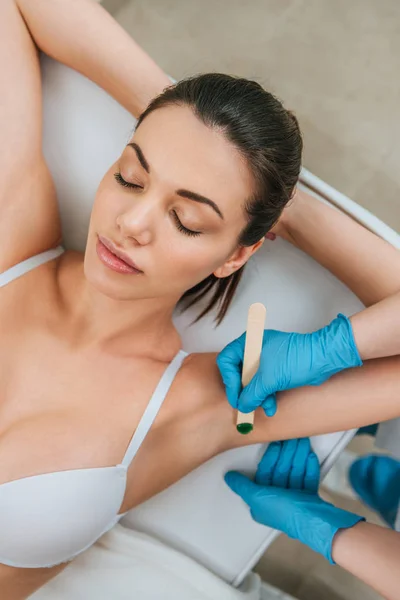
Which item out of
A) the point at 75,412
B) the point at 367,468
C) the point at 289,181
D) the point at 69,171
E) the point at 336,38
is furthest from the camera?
the point at 336,38

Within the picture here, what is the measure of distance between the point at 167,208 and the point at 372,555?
0.88 m

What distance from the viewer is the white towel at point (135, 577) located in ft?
4.64

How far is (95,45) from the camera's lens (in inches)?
54.5

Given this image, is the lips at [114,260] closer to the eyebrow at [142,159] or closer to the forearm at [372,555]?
the eyebrow at [142,159]

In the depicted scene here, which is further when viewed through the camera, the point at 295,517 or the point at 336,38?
the point at 336,38

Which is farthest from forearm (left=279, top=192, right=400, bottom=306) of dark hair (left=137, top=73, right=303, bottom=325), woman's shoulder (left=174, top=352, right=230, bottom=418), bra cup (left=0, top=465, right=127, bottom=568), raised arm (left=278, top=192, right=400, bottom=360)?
bra cup (left=0, top=465, right=127, bottom=568)

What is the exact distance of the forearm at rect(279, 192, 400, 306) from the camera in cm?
134

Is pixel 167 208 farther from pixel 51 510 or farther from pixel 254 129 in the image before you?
pixel 51 510

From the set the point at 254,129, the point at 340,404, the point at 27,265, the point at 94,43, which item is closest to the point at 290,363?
the point at 340,404

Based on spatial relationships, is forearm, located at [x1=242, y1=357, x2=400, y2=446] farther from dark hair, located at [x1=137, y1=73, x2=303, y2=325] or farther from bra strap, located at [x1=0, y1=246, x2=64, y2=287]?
bra strap, located at [x1=0, y1=246, x2=64, y2=287]

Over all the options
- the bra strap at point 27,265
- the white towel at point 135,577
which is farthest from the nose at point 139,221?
the white towel at point 135,577

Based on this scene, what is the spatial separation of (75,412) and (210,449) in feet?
1.05

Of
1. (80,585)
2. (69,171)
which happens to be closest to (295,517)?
(80,585)

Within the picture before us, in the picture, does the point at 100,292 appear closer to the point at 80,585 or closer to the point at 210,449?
the point at 210,449
